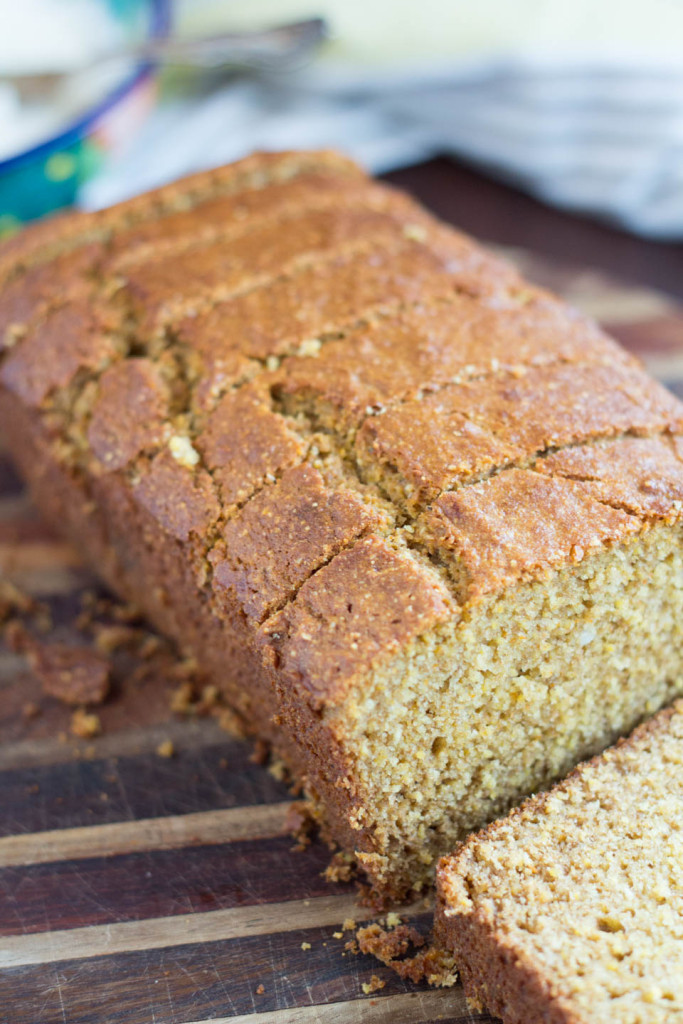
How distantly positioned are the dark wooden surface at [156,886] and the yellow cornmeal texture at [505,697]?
1.02 feet

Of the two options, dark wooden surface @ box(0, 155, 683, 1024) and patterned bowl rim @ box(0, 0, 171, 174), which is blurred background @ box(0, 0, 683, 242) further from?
dark wooden surface @ box(0, 155, 683, 1024)

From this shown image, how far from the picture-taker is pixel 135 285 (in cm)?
327

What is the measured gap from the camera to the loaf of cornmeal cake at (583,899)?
215 cm

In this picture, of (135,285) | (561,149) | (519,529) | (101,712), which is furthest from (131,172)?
(519,529)

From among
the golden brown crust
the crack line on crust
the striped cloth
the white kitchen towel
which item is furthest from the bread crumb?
the striped cloth

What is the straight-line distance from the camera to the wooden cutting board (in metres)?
2.46

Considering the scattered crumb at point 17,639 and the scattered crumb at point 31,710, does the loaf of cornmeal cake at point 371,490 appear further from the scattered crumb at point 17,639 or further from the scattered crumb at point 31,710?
the scattered crumb at point 31,710

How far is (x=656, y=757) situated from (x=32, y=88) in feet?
12.7

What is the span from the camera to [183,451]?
2.84 meters

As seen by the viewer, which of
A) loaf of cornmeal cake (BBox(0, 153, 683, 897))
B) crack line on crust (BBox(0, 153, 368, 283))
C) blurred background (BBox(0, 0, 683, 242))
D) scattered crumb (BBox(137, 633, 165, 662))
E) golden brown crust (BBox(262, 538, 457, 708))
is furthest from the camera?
blurred background (BBox(0, 0, 683, 242))

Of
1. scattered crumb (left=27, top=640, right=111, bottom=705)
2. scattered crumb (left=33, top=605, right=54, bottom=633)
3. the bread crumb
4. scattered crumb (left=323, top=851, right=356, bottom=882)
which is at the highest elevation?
the bread crumb

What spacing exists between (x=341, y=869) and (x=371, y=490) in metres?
1.06

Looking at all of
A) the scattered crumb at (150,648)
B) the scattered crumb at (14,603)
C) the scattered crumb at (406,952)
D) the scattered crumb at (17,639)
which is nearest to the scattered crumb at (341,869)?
the scattered crumb at (406,952)

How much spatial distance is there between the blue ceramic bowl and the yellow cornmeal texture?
3079 mm
